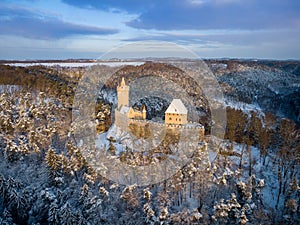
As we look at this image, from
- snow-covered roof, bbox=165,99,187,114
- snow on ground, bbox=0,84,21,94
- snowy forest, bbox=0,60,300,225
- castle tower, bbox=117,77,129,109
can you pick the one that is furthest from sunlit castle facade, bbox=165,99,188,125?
snow on ground, bbox=0,84,21,94

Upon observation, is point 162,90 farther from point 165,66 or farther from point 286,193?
point 286,193

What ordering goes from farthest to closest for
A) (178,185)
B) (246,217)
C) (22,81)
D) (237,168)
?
(22,81) → (237,168) → (178,185) → (246,217)

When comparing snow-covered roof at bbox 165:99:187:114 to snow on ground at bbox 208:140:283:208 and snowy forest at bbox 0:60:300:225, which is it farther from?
snow on ground at bbox 208:140:283:208

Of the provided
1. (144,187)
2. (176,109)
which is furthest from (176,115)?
(144,187)

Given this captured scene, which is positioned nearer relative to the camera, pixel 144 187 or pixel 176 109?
pixel 144 187

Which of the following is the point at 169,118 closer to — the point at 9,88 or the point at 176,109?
the point at 176,109

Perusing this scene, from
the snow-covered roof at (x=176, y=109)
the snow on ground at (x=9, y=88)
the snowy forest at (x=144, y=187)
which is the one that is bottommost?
the snowy forest at (x=144, y=187)

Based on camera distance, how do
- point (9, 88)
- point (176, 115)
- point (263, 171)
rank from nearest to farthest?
point (263, 171) → point (176, 115) → point (9, 88)

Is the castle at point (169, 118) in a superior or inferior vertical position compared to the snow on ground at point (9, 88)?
inferior

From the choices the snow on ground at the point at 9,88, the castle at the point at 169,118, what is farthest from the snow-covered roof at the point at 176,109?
the snow on ground at the point at 9,88

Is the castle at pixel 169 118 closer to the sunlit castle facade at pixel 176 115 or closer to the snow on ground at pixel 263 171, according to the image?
the sunlit castle facade at pixel 176 115

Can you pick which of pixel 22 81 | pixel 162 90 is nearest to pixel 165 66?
pixel 162 90
